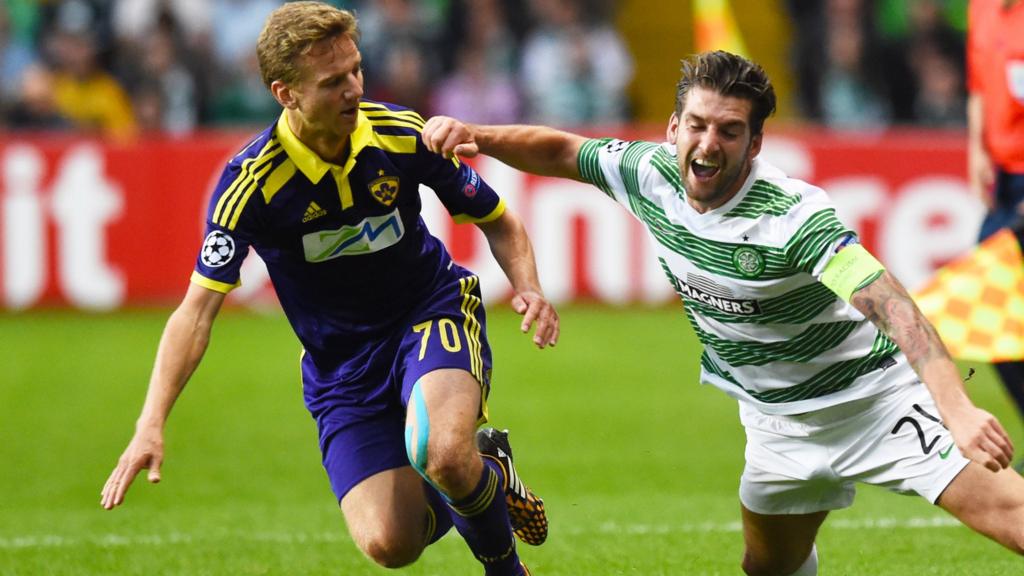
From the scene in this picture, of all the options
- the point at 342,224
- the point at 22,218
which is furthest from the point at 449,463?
the point at 22,218

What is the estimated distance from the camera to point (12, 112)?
1446 cm

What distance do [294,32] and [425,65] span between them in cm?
1047

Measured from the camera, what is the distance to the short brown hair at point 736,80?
4.88 m

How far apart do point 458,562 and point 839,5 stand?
10896 mm

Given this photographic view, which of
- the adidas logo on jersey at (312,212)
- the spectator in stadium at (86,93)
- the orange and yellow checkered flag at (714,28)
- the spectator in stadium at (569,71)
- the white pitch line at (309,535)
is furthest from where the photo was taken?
the orange and yellow checkered flag at (714,28)

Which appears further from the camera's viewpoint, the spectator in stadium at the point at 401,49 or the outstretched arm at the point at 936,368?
the spectator in stadium at the point at 401,49

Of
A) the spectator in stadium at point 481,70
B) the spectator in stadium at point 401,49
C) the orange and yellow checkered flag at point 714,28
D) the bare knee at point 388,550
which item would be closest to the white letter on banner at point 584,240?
the spectator in stadium at point 481,70

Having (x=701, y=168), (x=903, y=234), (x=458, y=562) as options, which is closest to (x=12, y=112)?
(x=903, y=234)

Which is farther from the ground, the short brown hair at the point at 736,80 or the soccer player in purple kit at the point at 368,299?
the short brown hair at the point at 736,80

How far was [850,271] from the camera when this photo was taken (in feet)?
15.0

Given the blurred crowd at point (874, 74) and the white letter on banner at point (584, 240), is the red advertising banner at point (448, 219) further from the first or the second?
the blurred crowd at point (874, 74)

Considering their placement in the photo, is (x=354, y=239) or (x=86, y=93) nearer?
(x=354, y=239)

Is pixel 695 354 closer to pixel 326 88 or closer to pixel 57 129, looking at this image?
pixel 57 129

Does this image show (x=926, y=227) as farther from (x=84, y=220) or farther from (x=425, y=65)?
(x=84, y=220)
